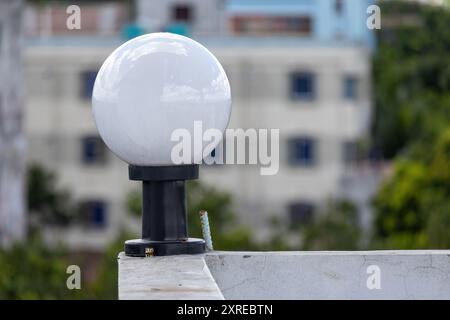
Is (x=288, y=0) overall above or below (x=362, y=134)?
above

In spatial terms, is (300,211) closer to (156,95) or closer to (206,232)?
(206,232)

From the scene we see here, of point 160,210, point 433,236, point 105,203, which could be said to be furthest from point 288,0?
point 160,210

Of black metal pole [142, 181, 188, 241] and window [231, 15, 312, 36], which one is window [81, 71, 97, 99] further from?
black metal pole [142, 181, 188, 241]

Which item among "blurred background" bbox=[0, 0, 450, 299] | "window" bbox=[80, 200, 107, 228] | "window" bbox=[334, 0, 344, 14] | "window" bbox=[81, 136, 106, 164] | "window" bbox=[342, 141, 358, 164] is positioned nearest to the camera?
"blurred background" bbox=[0, 0, 450, 299]

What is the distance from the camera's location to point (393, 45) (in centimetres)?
6538

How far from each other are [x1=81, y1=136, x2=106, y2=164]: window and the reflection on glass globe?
44265 mm

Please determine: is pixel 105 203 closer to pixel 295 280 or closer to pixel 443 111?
pixel 443 111

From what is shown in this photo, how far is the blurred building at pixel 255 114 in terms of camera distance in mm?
47719

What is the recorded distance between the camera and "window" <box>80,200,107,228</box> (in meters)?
50.4

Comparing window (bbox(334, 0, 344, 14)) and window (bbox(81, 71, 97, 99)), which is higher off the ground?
window (bbox(334, 0, 344, 14))

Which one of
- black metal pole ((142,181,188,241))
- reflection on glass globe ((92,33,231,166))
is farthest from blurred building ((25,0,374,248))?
reflection on glass globe ((92,33,231,166))

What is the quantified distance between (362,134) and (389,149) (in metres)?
1.98

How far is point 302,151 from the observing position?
162ft
